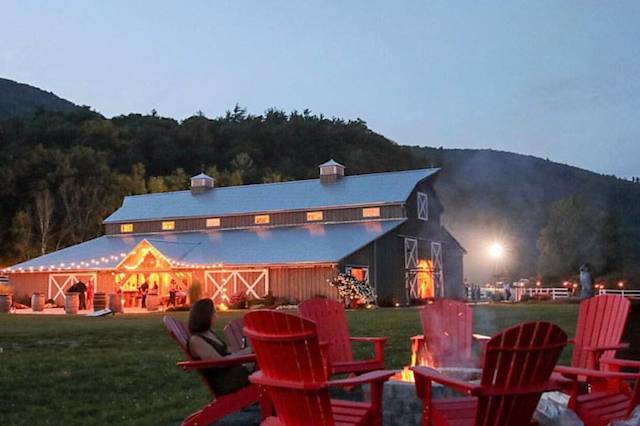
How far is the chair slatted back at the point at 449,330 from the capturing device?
7.05m

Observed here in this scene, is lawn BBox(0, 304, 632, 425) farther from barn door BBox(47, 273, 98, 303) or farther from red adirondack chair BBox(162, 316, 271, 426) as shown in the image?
barn door BBox(47, 273, 98, 303)

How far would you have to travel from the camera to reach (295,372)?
382 centimetres

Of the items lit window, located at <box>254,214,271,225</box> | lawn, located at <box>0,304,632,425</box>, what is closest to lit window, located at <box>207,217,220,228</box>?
lit window, located at <box>254,214,271,225</box>

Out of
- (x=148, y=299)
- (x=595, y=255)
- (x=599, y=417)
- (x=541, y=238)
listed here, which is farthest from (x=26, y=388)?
(x=148, y=299)

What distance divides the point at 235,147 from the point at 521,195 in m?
55.1

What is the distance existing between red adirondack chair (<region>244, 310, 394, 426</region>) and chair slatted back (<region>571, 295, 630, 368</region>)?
2627 mm

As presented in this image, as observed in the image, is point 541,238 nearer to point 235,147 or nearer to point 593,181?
point 593,181

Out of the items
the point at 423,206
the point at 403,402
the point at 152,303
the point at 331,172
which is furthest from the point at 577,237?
the point at 403,402

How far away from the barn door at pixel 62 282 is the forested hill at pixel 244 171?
47.0 feet

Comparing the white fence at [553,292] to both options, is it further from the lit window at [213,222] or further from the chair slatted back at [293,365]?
the chair slatted back at [293,365]

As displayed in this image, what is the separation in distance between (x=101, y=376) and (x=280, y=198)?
27.0 metres

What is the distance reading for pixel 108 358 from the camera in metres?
10.7

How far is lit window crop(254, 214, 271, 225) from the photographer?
115ft

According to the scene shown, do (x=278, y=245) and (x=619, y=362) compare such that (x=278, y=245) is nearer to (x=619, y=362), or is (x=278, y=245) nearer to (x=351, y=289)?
(x=351, y=289)
